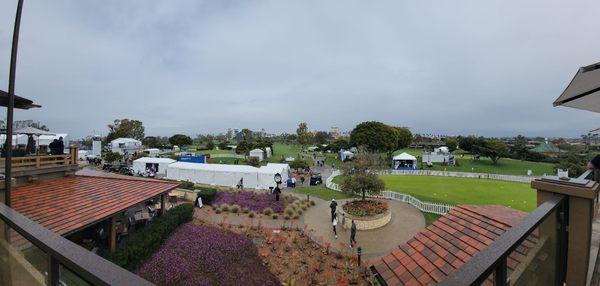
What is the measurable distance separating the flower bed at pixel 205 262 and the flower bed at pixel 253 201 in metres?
5.40

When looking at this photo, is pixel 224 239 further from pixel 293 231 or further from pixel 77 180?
pixel 77 180

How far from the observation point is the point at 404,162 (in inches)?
1612

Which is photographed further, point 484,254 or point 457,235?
point 457,235

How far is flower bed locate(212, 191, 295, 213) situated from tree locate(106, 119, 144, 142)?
208ft

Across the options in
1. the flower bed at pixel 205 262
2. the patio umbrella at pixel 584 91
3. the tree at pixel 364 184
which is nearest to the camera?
the patio umbrella at pixel 584 91

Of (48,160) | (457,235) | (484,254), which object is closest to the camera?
(484,254)

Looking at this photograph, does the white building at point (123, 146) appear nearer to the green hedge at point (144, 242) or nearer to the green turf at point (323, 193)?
the green turf at point (323, 193)

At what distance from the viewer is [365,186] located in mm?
16062

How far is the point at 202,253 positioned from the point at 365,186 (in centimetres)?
963

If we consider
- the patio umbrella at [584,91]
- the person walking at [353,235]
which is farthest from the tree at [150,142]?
the patio umbrella at [584,91]

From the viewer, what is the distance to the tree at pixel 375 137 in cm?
4578

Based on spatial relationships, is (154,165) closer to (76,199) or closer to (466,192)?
(76,199)

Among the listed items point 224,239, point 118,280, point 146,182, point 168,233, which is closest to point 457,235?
point 118,280

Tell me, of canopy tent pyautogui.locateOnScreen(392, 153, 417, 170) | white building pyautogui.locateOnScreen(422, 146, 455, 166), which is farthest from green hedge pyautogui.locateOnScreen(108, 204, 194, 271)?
white building pyautogui.locateOnScreen(422, 146, 455, 166)
